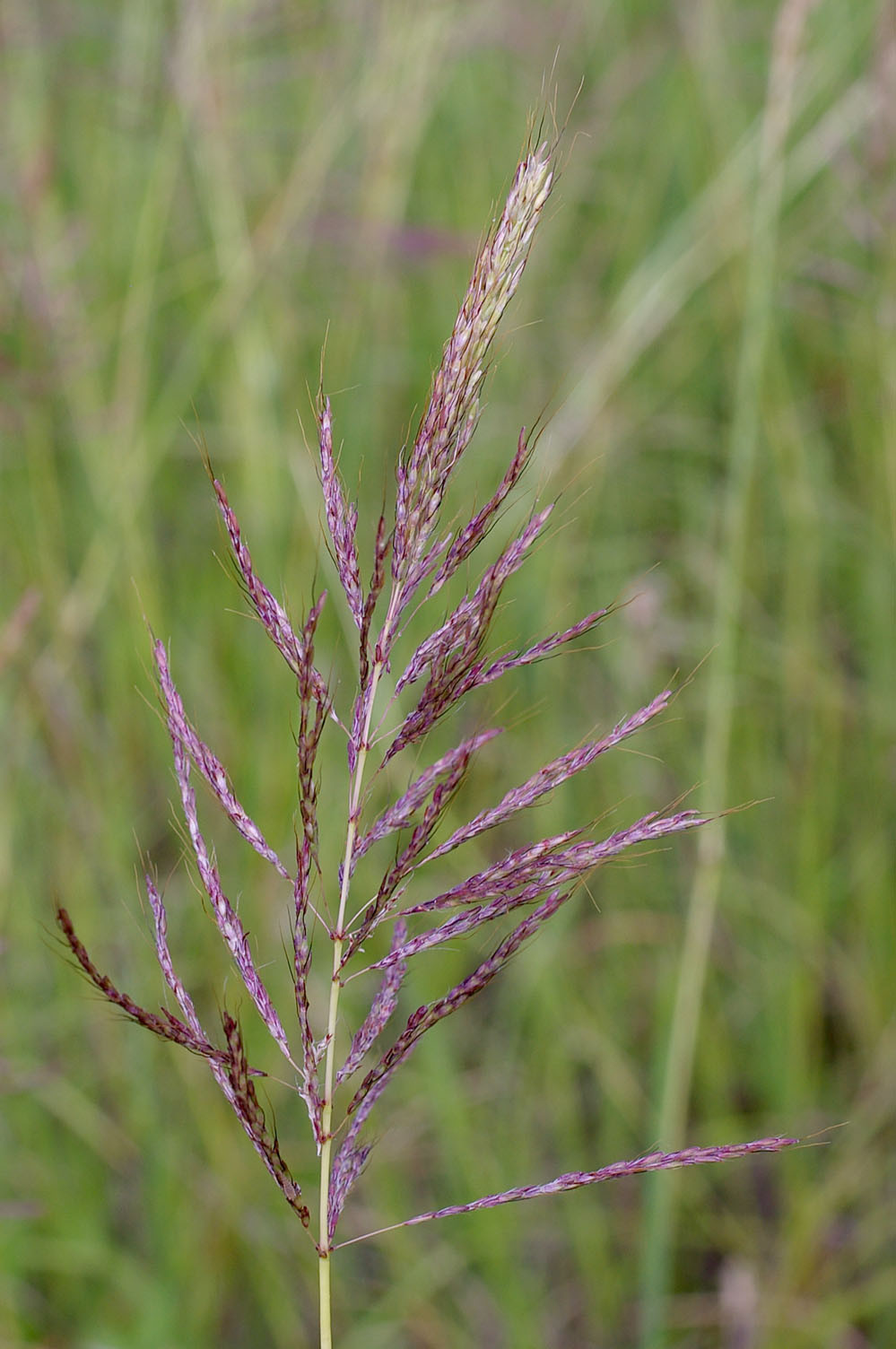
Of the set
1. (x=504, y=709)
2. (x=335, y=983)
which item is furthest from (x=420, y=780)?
(x=504, y=709)

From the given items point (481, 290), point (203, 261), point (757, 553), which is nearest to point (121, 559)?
point (203, 261)

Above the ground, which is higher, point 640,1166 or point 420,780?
point 420,780

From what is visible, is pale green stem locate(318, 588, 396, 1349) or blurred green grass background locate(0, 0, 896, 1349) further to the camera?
blurred green grass background locate(0, 0, 896, 1349)

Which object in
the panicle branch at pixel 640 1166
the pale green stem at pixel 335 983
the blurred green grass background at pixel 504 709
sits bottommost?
the panicle branch at pixel 640 1166

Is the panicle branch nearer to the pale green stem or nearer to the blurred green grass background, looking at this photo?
the pale green stem

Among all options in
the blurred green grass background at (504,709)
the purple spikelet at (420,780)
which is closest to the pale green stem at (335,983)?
the purple spikelet at (420,780)

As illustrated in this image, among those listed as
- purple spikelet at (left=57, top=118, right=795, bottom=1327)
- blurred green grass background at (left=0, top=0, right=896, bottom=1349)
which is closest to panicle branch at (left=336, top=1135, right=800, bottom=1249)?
purple spikelet at (left=57, top=118, right=795, bottom=1327)

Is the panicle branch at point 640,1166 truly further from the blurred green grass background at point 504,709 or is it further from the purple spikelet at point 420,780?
the blurred green grass background at point 504,709

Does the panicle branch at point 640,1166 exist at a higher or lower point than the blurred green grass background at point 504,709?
lower

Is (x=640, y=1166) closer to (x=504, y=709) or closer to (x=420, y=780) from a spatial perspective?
(x=420, y=780)
